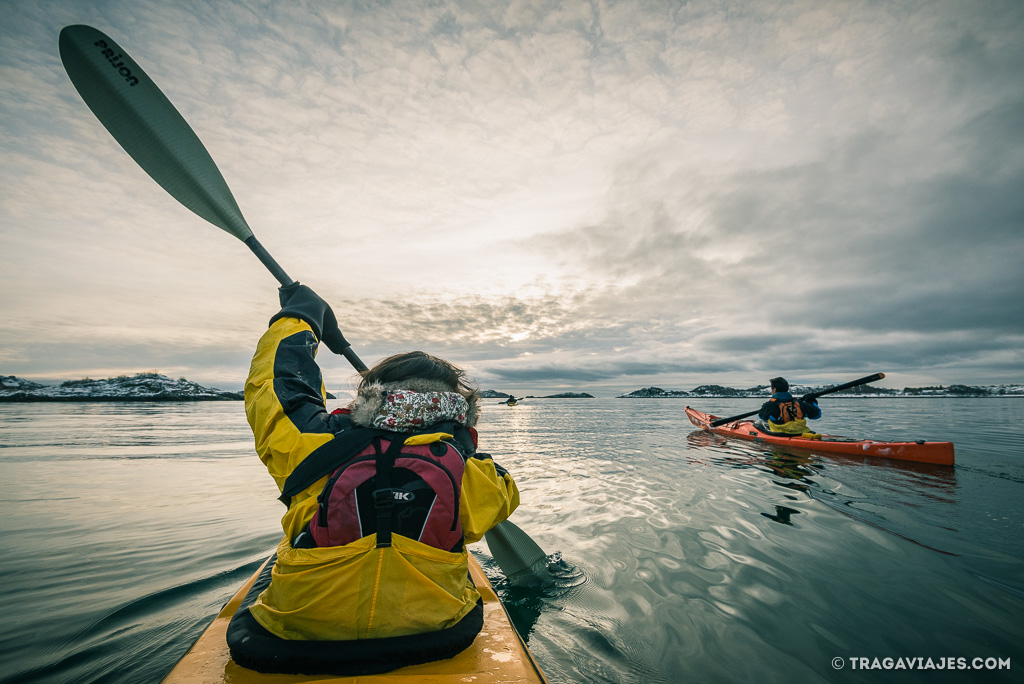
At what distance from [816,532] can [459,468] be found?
6219mm

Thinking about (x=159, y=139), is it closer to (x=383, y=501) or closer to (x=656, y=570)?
(x=383, y=501)

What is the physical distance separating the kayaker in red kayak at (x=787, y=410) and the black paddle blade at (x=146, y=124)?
14.8 meters

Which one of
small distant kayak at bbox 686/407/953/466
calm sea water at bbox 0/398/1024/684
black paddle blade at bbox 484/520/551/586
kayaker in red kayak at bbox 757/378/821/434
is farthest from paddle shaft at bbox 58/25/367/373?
kayaker in red kayak at bbox 757/378/821/434

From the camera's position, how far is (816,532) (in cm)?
548

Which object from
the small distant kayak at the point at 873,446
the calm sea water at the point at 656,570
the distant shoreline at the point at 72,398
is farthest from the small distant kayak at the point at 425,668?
the distant shoreline at the point at 72,398

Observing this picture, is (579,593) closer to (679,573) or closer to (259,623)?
(679,573)

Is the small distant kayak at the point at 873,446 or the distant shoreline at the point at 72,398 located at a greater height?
the small distant kayak at the point at 873,446

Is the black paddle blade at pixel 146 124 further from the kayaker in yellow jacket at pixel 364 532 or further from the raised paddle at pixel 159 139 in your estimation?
the kayaker in yellow jacket at pixel 364 532

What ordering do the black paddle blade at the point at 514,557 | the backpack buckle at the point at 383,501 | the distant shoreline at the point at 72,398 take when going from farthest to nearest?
the distant shoreline at the point at 72,398
the black paddle blade at the point at 514,557
the backpack buckle at the point at 383,501

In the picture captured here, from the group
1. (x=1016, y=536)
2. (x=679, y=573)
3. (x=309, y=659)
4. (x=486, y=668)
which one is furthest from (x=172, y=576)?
(x=1016, y=536)

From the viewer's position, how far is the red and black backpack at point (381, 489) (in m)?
1.76

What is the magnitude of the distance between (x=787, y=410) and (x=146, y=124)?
16652 millimetres

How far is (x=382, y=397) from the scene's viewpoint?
2.07 m

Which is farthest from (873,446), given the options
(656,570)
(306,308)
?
(306,308)
